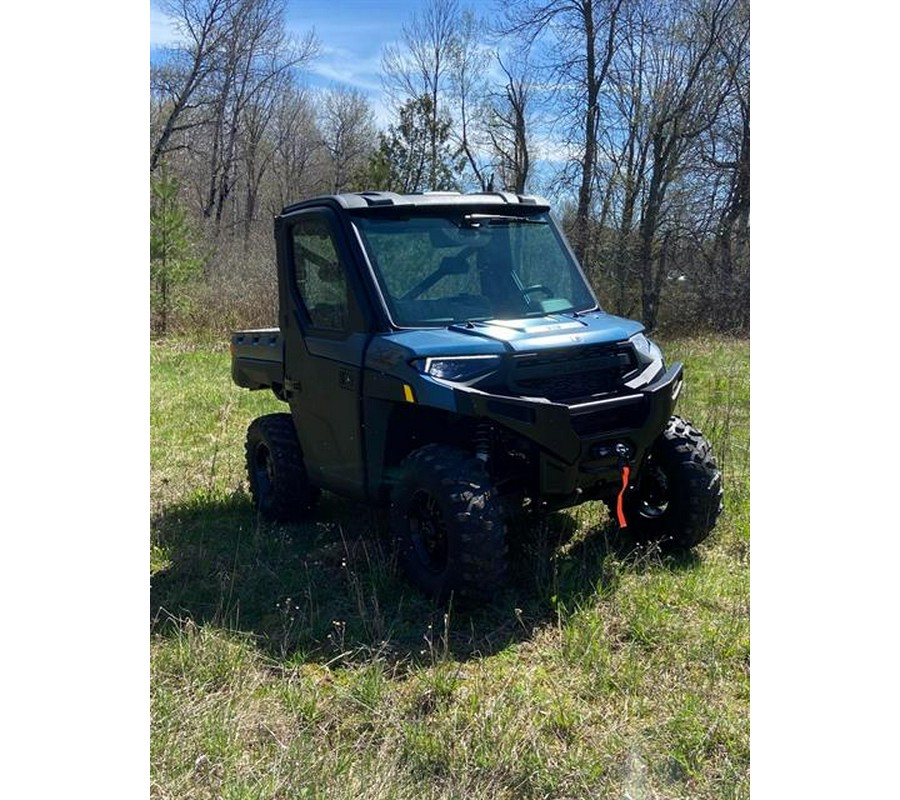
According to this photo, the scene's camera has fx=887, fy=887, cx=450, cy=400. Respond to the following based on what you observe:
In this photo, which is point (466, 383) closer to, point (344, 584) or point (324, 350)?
point (324, 350)

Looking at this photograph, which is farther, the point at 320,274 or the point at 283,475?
the point at 283,475

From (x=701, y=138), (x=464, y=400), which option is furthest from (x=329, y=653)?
(x=701, y=138)

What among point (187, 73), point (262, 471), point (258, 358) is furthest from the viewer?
point (262, 471)

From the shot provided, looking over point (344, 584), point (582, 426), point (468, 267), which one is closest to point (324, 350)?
point (468, 267)

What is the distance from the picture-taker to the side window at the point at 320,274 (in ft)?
10.9

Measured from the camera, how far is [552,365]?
2.96 m

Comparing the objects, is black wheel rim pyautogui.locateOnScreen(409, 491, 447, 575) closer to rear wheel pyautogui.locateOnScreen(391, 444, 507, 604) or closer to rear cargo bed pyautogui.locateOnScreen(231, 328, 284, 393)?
rear wheel pyautogui.locateOnScreen(391, 444, 507, 604)

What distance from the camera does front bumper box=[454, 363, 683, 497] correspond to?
9.14 feet

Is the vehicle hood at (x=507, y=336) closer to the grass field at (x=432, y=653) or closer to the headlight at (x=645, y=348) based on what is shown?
the headlight at (x=645, y=348)

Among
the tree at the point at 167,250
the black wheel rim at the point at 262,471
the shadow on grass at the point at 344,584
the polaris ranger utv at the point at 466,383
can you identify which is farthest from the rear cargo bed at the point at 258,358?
the tree at the point at 167,250

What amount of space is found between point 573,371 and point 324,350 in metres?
0.97

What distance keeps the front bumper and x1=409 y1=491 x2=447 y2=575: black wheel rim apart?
0.37 m

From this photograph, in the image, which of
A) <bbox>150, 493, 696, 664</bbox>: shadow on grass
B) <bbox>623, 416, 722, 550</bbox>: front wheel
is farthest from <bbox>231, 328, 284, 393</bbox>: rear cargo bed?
<bbox>623, 416, 722, 550</bbox>: front wheel

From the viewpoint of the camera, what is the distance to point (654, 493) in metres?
3.54
